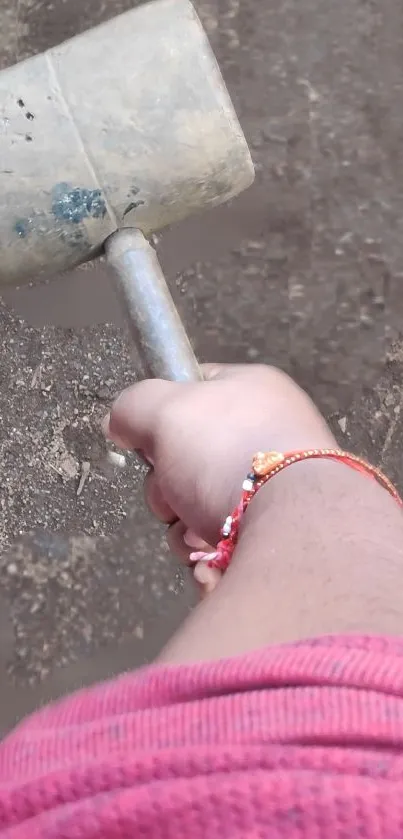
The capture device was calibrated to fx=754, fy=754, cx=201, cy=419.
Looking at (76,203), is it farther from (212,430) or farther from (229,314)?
(229,314)

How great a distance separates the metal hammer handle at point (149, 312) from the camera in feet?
2.60

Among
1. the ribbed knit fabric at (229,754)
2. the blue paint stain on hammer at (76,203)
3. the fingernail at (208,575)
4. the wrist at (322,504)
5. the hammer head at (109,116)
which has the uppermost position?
the hammer head at (109,116)

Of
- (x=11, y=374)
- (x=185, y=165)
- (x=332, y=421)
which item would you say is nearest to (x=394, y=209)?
(x=332, y=421)

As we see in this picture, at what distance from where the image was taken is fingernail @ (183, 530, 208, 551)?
82 centimetres

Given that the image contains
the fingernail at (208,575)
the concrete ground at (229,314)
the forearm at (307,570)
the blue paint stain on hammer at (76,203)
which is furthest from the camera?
the concrete ground at (229,314)

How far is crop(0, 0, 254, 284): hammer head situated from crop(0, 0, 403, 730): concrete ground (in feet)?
1.34

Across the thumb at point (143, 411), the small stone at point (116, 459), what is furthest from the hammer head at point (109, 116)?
the small stone at point (116, 459)

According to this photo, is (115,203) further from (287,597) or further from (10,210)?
(287,597)

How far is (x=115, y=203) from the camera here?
0.80 metres

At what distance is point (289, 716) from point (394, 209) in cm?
106

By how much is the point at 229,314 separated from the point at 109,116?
0.51 metres

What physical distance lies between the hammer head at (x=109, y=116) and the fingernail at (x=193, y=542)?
Answer: 37 centimetres

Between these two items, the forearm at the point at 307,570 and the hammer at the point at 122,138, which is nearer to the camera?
the forearm at the point at 307,570

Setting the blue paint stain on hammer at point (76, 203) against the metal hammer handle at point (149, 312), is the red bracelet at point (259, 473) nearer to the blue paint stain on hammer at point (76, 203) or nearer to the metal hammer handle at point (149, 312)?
the metal hammer handle at point (149, 312)
